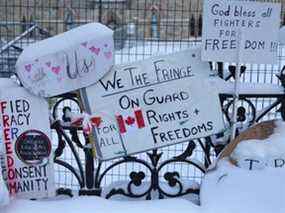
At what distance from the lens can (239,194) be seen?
2332 millimetres

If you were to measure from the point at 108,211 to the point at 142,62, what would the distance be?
695 millimetres

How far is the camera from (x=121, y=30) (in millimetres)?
7395

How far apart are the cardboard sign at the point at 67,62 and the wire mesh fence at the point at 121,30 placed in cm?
100

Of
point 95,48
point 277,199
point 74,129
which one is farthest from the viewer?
point 74,129

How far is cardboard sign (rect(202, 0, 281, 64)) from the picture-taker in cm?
256

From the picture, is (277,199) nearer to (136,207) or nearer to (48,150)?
(136,207)

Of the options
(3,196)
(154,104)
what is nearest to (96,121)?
(154,104)

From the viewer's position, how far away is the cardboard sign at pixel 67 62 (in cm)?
246

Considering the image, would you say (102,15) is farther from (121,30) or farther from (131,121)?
(131,121)

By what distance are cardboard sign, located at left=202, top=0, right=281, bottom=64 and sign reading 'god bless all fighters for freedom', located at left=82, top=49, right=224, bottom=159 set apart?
99 mm

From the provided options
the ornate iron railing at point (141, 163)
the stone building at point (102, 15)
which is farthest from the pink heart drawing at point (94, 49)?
the stone building at point (102, 15)

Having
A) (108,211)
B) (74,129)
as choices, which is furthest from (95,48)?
(108,211)

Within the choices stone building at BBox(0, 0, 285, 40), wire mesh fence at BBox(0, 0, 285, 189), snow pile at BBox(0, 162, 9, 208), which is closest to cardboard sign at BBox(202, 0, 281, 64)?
wire mesh fence at BBox(0, 0, 285, 189)

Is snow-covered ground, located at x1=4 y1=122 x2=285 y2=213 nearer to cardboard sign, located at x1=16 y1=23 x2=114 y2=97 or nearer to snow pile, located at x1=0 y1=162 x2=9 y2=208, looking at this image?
snow pile, located at x1=0 y1=162 x2=9 y2=208
